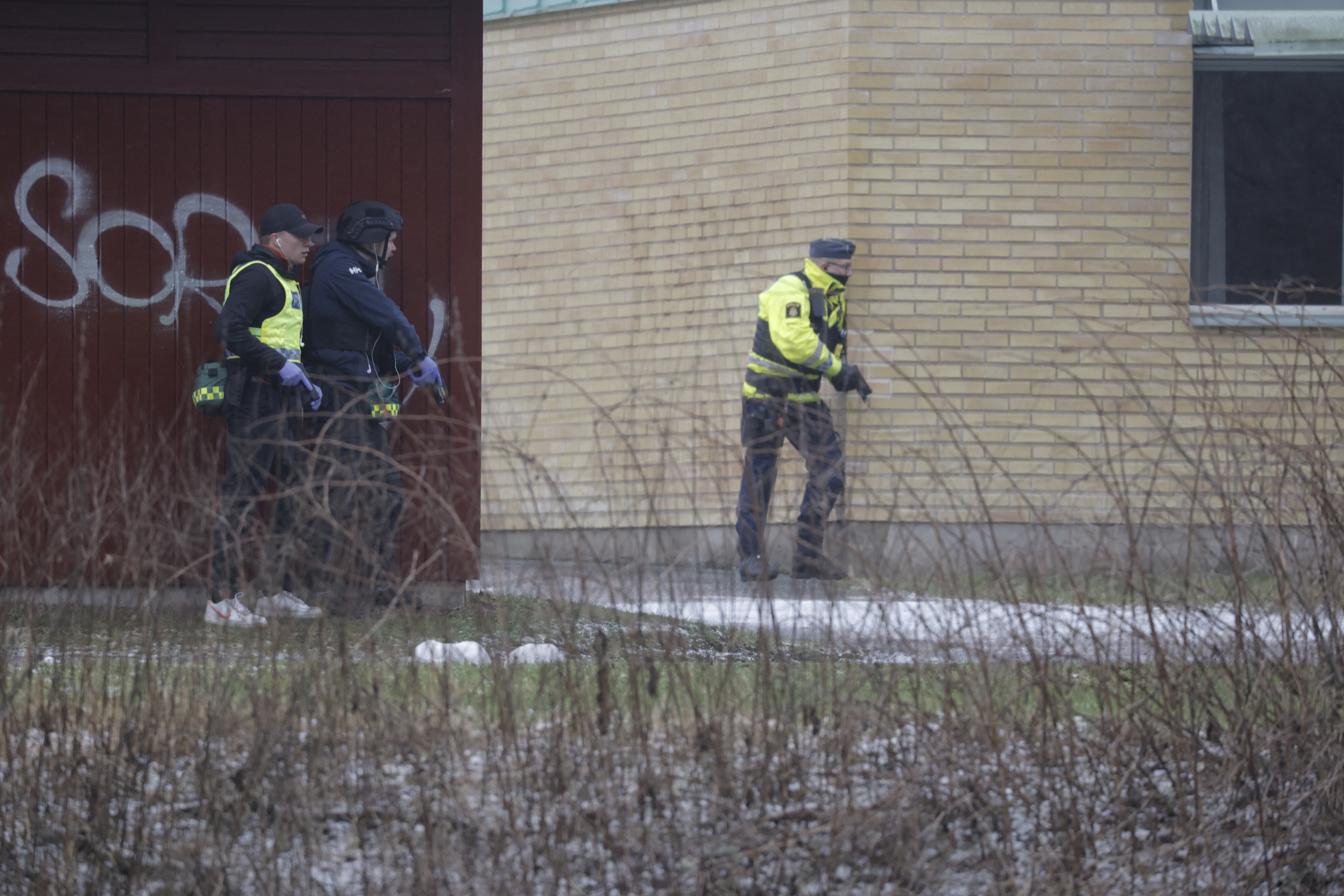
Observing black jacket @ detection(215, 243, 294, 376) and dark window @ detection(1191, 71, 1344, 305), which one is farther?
dark window @ detection(1191, 71, 1344, 305)

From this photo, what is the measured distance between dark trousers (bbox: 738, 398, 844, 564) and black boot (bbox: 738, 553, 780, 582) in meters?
0.05

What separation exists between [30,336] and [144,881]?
4017 mm

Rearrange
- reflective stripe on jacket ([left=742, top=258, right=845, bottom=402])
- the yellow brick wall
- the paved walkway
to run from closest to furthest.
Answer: the paved walkway → reflective stripe on jacket ([left=742, top=258, right=845, bottom=402]) → the yellow brick wall

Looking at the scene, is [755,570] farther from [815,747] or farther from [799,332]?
[799,332]

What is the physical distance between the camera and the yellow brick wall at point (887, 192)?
8273 mm

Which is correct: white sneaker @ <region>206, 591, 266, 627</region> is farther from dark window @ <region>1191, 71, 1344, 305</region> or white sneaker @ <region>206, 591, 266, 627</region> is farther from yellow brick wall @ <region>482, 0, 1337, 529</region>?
dark window @ <region>1191, 71, 1344, 305</region>

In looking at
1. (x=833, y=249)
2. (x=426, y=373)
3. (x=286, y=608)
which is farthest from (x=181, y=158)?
(x=286, y=608)

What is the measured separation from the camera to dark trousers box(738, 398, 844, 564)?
11.7 feet

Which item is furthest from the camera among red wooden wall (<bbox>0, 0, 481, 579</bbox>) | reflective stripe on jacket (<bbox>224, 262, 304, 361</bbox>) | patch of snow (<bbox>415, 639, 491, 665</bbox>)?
red wooden wall (<bbox>0, 0, 481, 579</bbox>)

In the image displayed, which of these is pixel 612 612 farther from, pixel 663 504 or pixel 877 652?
pixel 877 652

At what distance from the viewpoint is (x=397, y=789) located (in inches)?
135

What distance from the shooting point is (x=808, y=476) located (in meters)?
3.88

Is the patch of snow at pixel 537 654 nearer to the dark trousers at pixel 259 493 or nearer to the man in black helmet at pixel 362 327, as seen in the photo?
the dark trousers at pixel 259 493

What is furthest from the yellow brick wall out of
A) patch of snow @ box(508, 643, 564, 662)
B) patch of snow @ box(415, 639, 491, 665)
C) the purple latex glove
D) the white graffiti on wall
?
patch of snow @ box(508, 643, 564, 662)
